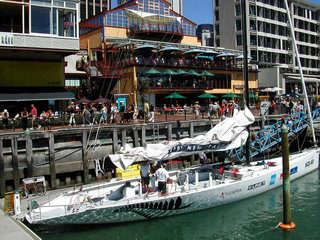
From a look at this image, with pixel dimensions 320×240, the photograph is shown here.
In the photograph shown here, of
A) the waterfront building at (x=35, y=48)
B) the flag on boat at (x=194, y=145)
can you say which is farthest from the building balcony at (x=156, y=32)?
the flag on boat at (x=194, y=145)

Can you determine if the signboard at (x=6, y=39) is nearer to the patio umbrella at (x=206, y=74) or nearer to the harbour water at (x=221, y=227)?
the harbour water at (x=221, y=227)

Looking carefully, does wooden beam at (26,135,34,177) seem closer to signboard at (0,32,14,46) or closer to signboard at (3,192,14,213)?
signboard at (3,192,14,213)

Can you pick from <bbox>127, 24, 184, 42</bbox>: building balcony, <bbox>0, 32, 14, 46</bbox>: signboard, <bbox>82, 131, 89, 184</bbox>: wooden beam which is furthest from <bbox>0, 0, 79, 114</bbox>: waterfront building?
<bbox>127, 24, 184, 42</bbox>: building balcony

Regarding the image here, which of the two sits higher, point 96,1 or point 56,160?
point 96,1

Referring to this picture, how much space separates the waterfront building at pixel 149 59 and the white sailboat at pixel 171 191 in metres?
21.2

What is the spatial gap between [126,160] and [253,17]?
220 ft

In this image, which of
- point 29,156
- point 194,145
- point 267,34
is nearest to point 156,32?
point 29,156

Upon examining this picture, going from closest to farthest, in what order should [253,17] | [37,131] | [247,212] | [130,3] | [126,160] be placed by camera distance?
[126,160]
[247,212]
[37,131]
[130,3]
[253,17]

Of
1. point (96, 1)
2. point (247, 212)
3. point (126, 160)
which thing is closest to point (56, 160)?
point (126, 160)

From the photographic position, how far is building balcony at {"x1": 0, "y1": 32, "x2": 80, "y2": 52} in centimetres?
2830

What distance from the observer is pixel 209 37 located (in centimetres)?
9488

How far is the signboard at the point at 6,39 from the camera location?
92.0 feet

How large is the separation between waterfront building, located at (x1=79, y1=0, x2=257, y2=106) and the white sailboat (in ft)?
69.7

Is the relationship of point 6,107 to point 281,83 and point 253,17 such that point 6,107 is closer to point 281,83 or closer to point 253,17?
point 281,83
